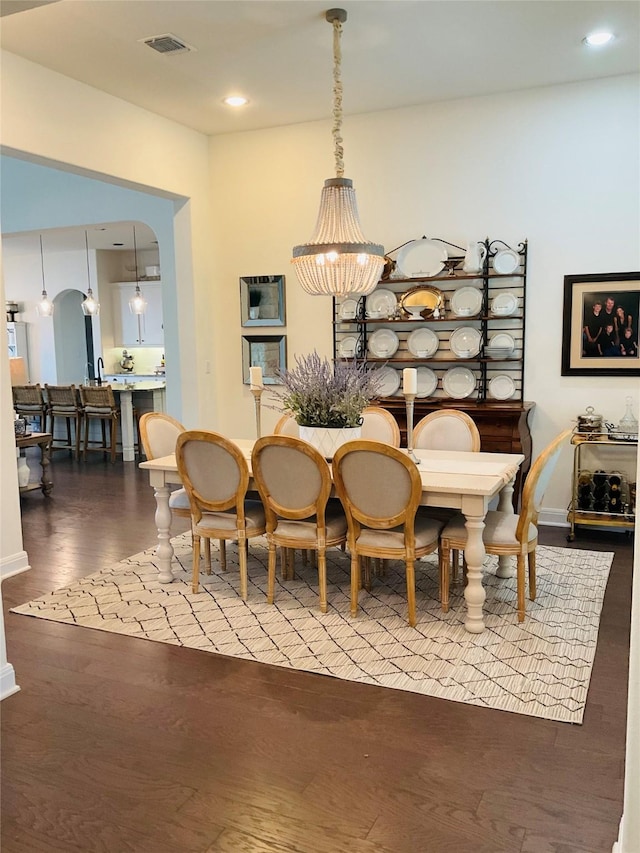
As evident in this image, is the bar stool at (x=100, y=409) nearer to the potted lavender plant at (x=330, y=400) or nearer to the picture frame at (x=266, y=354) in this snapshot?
the picture frame at (x=266, y=354)

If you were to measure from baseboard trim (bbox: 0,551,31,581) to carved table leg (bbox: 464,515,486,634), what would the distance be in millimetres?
2828

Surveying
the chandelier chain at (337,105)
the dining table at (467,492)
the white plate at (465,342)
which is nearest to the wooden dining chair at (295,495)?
the dining table at (467,492)

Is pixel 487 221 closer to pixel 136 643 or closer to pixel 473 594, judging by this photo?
pixel 473 594

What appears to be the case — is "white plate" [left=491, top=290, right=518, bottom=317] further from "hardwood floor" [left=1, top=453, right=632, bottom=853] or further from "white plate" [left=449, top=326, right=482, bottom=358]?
"hardwood floor" [left=1, top=453, right=632, bottom=853]

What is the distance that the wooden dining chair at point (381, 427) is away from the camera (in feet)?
14.7

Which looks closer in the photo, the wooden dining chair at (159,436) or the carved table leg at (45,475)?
the wooden dining chair at (159,436)

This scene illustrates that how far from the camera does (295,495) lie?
3572 millimetres

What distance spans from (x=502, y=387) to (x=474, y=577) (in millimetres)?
2288

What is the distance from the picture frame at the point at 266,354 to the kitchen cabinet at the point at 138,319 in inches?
166

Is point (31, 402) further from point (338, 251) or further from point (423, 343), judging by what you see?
point (338, 251)

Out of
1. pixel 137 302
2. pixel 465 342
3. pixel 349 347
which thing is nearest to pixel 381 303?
pixel 349 347

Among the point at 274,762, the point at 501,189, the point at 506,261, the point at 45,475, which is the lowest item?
the point at 274,762

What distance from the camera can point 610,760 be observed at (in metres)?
2.37

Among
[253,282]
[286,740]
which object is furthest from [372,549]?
[253,282]
